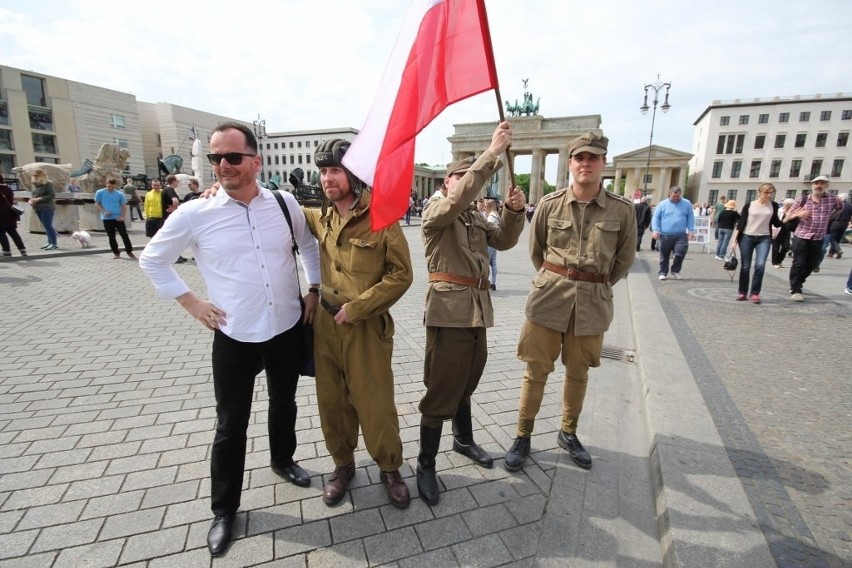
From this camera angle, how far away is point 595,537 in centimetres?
224

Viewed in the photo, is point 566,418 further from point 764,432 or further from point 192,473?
point 192,473

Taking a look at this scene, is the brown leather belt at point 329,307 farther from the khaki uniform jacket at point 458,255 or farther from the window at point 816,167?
the window at point 816,167

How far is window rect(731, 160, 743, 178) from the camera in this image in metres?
65.8

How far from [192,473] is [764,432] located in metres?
4.03

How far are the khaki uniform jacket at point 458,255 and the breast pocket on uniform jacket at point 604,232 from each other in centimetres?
52

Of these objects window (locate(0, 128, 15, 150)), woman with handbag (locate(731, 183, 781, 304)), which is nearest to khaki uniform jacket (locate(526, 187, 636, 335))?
woman with handbag (locate(731, 183, 781, 304))

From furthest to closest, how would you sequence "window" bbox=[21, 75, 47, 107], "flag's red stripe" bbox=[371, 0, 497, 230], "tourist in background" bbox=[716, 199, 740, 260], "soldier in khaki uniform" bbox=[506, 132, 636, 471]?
"window" bbox=[21, 75, 47, 107]
"tourist in background" bbox=[716, 199, 740, 260]
"soldier in khaki uniform" bbox=[506, 132, 636, 471]
"flag's red stripe" bbox=[371, 0, 497, 230]

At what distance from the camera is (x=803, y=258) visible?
716cm

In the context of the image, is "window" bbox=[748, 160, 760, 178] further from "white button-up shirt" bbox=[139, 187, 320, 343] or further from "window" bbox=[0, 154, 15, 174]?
"window" bbox=[0, 154, 15, 174]

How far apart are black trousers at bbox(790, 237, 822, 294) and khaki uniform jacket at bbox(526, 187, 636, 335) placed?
6.51 meters

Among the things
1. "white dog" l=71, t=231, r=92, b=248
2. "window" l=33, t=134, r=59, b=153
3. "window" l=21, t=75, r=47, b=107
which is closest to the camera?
"white dog" l=71, t=231, r=92, b=248

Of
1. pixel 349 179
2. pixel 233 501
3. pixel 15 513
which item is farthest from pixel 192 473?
pixel 349 179

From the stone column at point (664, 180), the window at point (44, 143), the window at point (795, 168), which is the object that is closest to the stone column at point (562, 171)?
the stone column at point (664, 180)

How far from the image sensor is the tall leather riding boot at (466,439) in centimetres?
285
